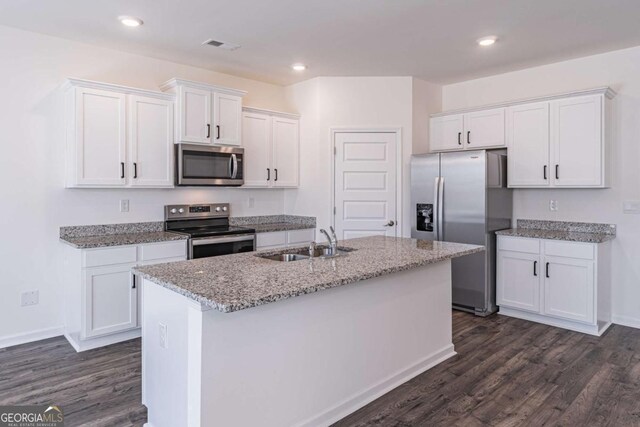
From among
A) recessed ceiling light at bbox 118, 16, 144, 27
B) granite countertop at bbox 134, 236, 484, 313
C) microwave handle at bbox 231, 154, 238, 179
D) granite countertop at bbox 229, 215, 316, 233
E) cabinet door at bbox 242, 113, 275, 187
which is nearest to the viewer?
granite countertop at bbox 134, 236, 484, 313

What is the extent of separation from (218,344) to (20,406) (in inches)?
63.4

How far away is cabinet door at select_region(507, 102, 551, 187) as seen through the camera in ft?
13.7

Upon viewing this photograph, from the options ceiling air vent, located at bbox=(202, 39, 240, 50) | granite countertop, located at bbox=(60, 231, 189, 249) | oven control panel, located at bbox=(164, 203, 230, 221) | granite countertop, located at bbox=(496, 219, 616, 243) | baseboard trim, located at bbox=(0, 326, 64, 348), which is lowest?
baseboard trim, located at bbox=(0, 326, 64, 348)

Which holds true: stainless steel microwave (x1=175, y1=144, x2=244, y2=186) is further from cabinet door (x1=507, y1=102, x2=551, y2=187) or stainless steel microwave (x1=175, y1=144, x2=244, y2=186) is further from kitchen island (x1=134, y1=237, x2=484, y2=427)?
cabinet door (x1=507, y1=102, x2=551, y2=187)

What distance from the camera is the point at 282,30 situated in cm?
352

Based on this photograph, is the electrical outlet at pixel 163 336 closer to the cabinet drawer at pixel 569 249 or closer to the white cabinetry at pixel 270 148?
the white cabinetry at pixel 270 148

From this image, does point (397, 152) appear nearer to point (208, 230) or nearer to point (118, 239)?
point (208, 230)

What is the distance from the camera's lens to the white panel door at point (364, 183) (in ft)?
16.2

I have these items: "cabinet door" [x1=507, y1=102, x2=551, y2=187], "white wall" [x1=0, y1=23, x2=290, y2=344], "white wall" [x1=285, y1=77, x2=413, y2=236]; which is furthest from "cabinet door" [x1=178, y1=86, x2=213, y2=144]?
"cabinet door" [x1=507, y1=102, x2=551, y2=187]

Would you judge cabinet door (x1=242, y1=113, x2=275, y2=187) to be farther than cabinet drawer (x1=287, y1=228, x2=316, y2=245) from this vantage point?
No

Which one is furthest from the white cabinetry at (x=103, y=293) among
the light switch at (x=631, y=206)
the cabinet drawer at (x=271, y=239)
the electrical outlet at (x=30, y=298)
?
the light switch at (x=631, y=206)

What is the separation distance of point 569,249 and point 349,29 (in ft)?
9.33

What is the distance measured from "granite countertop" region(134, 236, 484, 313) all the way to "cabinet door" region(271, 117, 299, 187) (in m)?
2.19

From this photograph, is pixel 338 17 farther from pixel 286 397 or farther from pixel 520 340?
pixel 520 340
